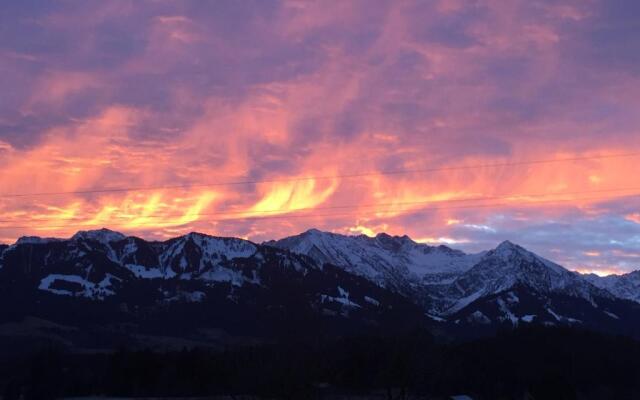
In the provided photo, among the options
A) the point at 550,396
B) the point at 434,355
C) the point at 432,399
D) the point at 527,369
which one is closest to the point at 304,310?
the point at 434,355

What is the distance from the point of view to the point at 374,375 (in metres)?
169

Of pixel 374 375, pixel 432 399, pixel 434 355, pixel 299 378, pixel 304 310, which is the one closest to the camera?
pixel 299 378

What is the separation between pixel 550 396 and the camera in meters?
139

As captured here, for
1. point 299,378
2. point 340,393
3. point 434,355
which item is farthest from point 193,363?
point 299,378

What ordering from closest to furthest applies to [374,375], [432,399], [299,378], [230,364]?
[299,378] → [432,399] → [374,375] → [230,364]

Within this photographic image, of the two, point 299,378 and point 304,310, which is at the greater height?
point 304,310

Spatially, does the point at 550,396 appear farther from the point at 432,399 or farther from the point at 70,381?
the point at 70,381

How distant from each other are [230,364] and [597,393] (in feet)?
278

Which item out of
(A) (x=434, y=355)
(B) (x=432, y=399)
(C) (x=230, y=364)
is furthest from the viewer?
(C) (x=230, y=364)

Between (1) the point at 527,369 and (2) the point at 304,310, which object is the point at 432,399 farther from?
(1) the point at 527,369

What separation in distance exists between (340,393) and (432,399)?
94.5ft

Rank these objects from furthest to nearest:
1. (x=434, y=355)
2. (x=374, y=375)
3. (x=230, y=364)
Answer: (x=230, y=364) → (x=374, y=375) → (x=434, y=355)

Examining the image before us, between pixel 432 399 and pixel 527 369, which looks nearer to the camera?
pixel 432 399

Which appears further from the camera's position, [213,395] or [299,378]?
[213,395]
